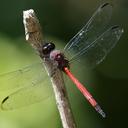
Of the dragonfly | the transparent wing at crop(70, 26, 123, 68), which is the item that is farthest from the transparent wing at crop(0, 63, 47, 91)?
the transparent wing at crop(70, 26, 123, 68)

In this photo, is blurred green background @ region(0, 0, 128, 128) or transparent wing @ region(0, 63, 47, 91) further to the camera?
blurred green background @ region(0, 0, 128, 128)

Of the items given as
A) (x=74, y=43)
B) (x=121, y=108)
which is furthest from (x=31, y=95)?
(x=121, y=108)

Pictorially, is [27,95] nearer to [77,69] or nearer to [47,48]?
[47,48]

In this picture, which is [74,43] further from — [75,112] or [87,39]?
[75,112]

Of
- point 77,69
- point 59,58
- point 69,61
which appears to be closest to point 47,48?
point 59,58

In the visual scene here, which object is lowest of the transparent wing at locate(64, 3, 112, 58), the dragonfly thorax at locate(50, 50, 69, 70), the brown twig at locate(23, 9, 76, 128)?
the brown twig at locate(23, 9, 76, 128)

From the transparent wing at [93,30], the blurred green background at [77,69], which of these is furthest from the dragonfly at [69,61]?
the blurred green background at [77,69]

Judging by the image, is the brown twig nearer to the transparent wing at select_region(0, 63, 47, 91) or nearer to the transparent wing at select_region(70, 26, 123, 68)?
the transparent wing at select_region(0, 63, 47, 91)
